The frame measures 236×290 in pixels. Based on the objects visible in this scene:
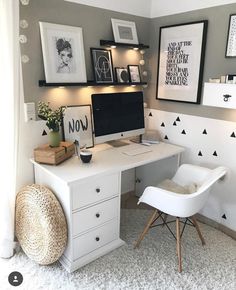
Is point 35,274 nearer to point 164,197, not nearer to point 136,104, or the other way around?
point 164,197

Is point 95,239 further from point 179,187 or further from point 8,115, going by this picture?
point 8,115

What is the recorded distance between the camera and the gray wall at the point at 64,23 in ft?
6.39

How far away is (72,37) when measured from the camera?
7.02ft

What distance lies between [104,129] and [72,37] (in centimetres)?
77

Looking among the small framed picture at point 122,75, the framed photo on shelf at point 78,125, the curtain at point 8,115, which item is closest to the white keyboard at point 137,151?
the framed photo on shelf at point 78,125

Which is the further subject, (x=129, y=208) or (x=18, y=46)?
(x=129, y=208)

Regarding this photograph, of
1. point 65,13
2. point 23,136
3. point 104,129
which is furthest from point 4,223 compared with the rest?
point 65,13

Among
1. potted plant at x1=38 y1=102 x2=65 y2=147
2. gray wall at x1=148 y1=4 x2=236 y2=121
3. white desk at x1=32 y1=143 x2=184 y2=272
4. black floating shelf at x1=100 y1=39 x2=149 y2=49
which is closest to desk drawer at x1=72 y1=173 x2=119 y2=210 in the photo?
white desk at x1=32 y1=143 x2=184 y2=272

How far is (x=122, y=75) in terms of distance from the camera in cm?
254

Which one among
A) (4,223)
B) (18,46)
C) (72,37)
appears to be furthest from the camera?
(72,37)

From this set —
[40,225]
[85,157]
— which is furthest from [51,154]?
[40,225]

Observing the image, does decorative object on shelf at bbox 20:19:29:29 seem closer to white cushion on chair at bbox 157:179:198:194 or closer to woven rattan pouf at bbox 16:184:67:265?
woven rattan pouf at bbox 16:184:67:265

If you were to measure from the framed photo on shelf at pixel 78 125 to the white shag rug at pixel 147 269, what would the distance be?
89 cm

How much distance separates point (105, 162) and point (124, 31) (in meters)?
1.23
